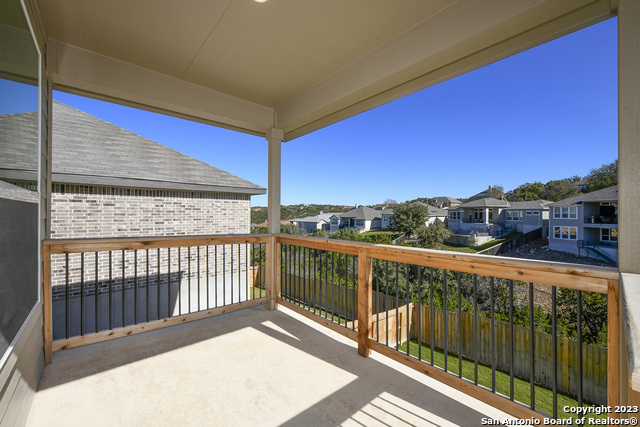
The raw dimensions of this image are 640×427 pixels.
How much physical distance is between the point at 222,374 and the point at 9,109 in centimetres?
210

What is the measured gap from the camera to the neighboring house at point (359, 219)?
307cm

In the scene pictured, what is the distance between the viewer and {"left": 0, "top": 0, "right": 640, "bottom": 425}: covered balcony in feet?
4.97

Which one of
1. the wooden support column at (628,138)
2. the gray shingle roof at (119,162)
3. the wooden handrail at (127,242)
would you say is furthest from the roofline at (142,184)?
the wooden support column at (628,138)

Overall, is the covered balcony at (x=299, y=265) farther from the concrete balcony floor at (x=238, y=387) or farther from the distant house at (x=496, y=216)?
the distant house at (x=496, y=216)

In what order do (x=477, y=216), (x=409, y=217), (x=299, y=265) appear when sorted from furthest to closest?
(x=299, y=265), (x=409, y=217), (x=477, y=216)

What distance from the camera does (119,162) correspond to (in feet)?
17.7

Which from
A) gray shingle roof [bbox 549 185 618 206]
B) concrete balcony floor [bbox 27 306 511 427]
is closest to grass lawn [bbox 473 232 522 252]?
gray shingle roof [bbox 549 185 618 206]

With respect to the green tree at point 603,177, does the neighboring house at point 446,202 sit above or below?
below

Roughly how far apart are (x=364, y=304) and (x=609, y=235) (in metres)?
1.70

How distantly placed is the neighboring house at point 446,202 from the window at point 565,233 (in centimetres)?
73

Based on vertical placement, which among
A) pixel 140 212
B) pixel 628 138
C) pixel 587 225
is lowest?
pixel 587 225

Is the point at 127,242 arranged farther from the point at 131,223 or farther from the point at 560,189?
the point at 560,189

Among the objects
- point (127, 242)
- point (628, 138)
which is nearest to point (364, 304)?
point (628, 138)

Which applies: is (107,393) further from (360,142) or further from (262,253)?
(360,142)
